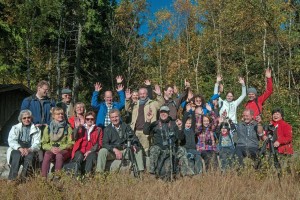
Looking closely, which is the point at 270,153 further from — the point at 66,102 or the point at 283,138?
the point at 66,102

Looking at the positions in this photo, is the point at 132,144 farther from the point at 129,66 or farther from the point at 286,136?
the point at 129,66

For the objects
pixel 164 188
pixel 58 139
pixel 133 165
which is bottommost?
pixel 164 188

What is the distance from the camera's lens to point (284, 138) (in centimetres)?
817

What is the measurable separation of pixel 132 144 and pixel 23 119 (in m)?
2.02

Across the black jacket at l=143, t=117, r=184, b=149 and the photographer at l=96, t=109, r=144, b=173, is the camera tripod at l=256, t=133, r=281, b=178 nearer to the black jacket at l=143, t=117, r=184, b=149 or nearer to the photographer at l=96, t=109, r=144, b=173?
the black jacket at l=143, t=117, r=184, b=149

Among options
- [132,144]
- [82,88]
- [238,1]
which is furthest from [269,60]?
[132,144]

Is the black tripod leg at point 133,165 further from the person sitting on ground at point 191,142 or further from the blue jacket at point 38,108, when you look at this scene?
the blue jacket at point 38,108

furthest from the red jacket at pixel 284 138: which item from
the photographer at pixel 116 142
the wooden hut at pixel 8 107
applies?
the wooden hut at pixel 8 107

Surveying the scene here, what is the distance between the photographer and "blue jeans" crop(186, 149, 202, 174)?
7.57 metres

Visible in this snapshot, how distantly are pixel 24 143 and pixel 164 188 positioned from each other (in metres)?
2.71

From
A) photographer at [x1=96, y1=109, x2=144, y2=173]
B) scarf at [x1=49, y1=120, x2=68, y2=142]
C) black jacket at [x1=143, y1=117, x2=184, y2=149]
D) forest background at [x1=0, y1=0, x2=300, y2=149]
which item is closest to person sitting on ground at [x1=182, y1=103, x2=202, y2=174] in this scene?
black jacket at [x1=143, y1=117, x2=184, y2=149]

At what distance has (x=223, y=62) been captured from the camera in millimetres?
25734

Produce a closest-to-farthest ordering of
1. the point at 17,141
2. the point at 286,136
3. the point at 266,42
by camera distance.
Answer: the point at 17,141 < the point at 286,136 < the point at 266,42

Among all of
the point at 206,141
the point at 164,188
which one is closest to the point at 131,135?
the point at 164,188
